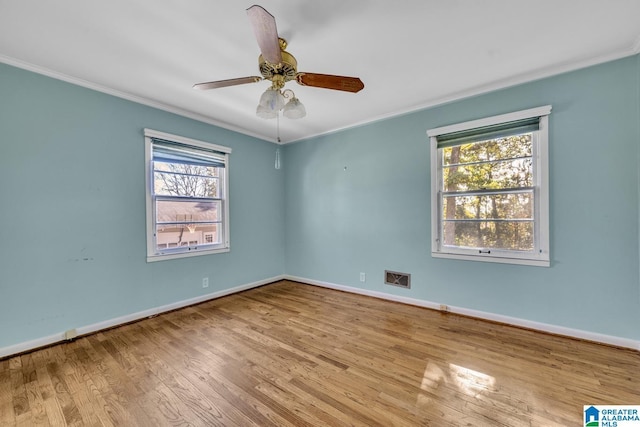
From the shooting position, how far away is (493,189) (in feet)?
9.27

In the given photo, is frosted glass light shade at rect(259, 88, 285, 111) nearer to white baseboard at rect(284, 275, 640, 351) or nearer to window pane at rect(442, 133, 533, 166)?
window pane at rect(442, 133, 533, 166)

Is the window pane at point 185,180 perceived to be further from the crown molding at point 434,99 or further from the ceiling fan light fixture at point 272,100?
the ceiling fan light fixture at point 272,100

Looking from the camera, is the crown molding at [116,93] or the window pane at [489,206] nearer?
the crown molding at [116,93]

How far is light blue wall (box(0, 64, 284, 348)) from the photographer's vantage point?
223 centimetres

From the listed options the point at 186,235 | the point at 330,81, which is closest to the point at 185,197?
the point at 186,235

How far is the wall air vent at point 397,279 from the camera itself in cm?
338

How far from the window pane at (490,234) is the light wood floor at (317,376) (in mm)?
855

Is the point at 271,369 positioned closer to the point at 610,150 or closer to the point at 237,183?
the point at 237,183

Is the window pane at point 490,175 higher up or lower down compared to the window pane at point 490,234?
higher up

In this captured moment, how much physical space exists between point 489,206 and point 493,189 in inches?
7.6

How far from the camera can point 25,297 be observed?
2.27 metres

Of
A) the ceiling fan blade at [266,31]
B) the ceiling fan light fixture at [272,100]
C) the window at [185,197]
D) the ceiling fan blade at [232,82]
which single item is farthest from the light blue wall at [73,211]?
the ceiling fan blade at [266,31]

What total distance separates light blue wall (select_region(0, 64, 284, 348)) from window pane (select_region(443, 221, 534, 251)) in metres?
3.40

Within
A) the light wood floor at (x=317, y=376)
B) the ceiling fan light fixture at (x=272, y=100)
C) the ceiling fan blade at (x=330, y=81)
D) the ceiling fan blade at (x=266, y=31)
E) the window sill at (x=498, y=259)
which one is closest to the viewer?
the ceiling fan blade at (x=266, y=31)
